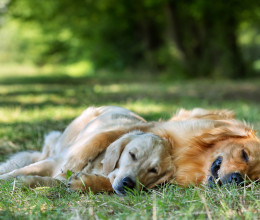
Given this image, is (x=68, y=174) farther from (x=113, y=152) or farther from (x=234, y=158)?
(x=234, y=158)

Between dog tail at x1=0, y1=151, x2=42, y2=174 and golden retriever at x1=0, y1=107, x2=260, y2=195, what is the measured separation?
0.4 inches

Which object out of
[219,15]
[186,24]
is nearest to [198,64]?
[219,15]

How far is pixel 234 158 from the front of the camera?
321cm

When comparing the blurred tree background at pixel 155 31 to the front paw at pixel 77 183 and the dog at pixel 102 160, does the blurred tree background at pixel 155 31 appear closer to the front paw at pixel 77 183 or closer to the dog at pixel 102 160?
the dog at pixel 102 160

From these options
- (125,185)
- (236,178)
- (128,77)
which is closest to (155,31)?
(128,77)

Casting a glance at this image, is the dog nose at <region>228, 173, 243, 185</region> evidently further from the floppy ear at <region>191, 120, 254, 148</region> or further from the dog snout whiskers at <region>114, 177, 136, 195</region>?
the dog snout whiskers at <region>114, 177, 136, 195</region>

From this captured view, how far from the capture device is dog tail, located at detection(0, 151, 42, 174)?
3760mm

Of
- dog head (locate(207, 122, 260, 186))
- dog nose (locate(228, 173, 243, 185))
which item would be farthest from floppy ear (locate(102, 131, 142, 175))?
dog nose (locate(228, 173, 243, 185))

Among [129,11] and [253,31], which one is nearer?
[129,11]

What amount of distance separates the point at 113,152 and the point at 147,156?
1.02 feet

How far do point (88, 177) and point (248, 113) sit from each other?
14.8 feet

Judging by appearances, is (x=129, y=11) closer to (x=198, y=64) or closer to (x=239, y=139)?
(x=198, y=64)

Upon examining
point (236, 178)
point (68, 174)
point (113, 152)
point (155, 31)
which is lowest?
point (236, 178)

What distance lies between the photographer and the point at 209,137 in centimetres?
359
